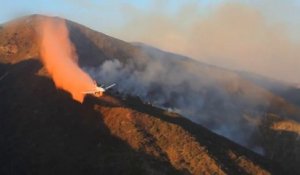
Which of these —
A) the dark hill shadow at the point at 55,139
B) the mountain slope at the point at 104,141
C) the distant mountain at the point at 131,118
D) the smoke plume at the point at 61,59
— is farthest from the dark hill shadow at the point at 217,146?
the smoke plume at the point at 61,59

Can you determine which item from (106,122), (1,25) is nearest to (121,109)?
(106,122)

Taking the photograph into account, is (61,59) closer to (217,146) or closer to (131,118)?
(131,118)

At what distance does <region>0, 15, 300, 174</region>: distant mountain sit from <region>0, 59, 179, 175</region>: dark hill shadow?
15 centimetres

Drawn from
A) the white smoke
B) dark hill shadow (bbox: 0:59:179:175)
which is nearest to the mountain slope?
dark hill shadow (bbox: 0:59:179:175)

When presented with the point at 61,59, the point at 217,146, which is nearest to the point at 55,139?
the point at 217,146

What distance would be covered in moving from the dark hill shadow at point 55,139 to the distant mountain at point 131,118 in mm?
148

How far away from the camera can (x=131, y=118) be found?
107m

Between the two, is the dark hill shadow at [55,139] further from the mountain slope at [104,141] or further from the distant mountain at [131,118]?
the distant mountain at [131,118]

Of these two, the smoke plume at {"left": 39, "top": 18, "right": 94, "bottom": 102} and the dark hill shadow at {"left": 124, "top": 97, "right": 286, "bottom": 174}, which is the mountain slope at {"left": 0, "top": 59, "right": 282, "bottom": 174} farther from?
the smoke plume at {"left": 39, "top": 18, "right": 94, "bottom": 102}

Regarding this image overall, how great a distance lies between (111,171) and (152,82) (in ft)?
172

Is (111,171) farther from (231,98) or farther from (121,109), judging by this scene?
(231,98)

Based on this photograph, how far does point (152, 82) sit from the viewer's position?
145125 mm

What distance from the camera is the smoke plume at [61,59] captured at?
11519cm

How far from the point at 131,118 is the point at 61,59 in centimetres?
2540
